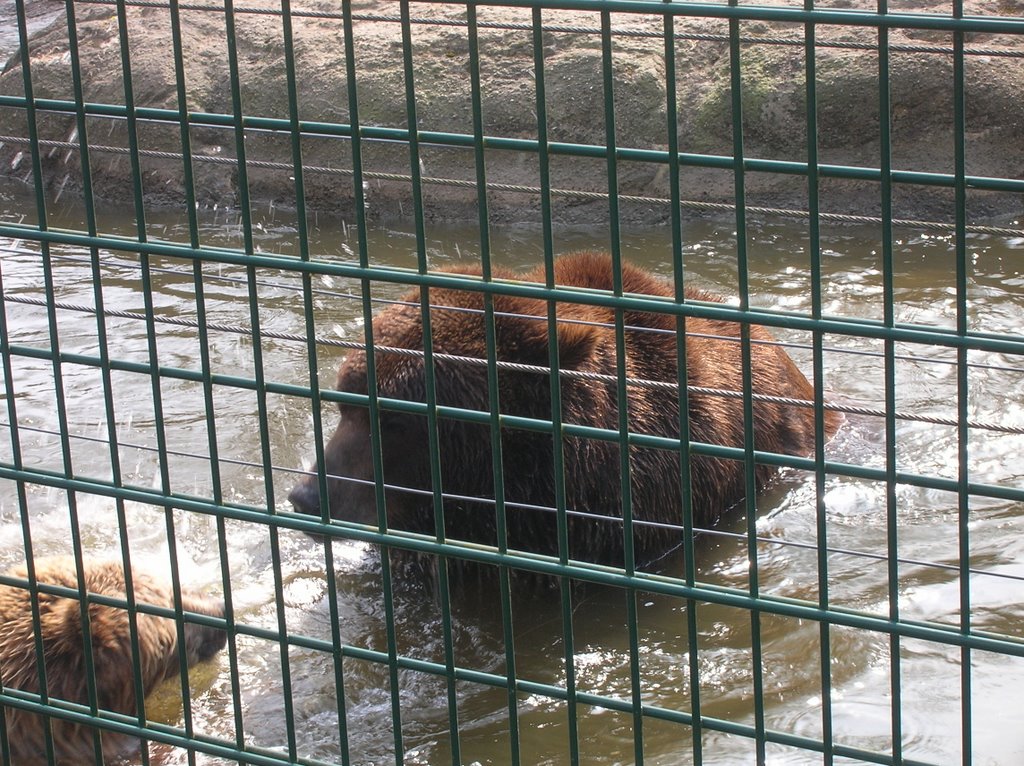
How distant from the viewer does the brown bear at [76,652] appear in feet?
14.2

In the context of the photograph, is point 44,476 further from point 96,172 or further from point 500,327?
point 96,172

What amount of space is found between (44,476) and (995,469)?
4186mm

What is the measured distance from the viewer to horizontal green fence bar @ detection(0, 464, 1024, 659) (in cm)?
238

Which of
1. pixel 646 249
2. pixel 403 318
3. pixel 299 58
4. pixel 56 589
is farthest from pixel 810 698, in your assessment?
pixel 299 58

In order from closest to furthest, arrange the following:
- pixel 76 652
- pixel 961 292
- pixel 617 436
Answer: pixel 961 292
pixel 617 436
pixel 76 652

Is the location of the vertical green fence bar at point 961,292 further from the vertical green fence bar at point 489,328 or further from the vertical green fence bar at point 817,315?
the vertical green fence bar at point 489,328

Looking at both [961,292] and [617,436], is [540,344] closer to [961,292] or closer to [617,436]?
[617,436]

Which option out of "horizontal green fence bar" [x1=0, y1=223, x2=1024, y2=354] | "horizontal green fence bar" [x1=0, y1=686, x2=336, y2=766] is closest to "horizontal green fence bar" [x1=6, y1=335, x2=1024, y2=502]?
"horizontal green fence bar" [x1=0, y1=223, x2=1024, y2=354]

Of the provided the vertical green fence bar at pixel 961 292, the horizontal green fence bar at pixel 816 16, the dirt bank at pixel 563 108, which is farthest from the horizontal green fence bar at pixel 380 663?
the dirt bank at pixel 563 108

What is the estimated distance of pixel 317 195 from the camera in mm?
10594

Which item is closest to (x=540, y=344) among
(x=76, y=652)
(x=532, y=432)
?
(x=532, y=432)

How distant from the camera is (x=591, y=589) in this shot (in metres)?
5.56

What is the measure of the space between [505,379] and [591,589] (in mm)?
991

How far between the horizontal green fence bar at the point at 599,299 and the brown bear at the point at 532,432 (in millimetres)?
2147
